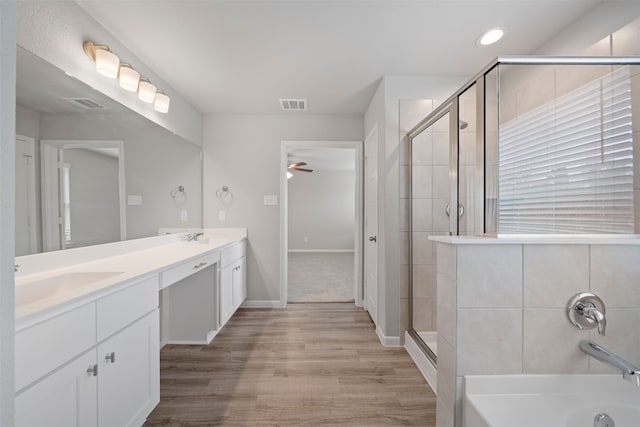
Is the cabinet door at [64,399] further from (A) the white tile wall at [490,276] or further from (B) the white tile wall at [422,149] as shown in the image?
(B) the white tile wall at [422,149]

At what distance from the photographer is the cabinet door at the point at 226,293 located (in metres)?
2.50

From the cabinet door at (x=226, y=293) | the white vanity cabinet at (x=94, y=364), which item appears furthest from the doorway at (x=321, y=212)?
the white vanity cabinet at (x=94, y=364)

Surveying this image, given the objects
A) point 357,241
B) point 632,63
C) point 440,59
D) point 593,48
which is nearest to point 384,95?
point 440,59

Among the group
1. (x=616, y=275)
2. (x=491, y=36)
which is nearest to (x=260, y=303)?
(x=616, y=275)

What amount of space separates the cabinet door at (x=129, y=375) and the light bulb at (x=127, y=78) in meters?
1.54

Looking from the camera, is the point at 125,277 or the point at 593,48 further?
the point at 593,48

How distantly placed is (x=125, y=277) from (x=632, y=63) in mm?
2586

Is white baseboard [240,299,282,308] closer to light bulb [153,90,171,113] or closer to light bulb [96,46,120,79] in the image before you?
light bulb [153,90,171,113]

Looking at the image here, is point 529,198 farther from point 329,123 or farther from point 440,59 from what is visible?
point 329,123

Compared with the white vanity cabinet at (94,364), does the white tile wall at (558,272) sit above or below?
above

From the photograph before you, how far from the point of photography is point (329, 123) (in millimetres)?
3303

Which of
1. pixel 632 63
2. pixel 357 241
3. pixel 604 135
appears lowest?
pixel 357 241

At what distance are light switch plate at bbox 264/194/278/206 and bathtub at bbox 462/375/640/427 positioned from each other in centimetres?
260

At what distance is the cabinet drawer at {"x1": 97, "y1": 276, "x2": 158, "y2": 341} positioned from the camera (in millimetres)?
1131
